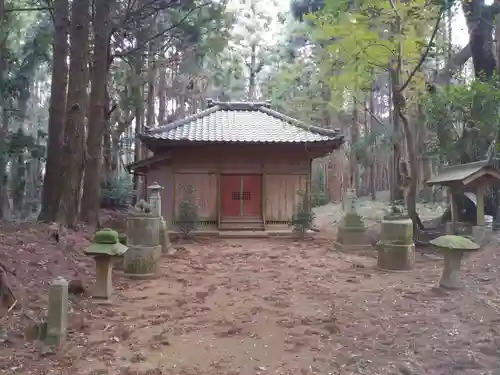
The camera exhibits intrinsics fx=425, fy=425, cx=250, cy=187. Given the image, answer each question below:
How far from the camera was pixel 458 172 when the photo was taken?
10.6 meters

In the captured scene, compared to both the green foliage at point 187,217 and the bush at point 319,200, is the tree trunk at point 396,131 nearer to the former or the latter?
the bush at point 319,200

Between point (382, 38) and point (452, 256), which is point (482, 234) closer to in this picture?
point (452, 256)

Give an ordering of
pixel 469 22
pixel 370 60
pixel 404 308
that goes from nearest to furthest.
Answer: pixel 404 308 → pixel 370 60 → pixel 469 22

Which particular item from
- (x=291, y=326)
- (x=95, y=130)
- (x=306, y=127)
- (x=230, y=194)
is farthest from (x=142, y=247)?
(x=306, y=127)

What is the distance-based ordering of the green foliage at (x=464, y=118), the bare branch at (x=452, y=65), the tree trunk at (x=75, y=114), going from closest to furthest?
1. the tree trunk at (x=75, y=114)
2. the green foliage at (x=464, y=118)
3. the bare branch at (x=452, y=65)

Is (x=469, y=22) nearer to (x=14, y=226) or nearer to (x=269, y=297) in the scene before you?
(x=269, y=297)

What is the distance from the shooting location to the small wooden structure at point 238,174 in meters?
14.1

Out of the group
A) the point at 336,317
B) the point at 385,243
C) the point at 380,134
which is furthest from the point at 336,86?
the point at 380,134

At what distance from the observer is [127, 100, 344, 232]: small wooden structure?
14.1 metres

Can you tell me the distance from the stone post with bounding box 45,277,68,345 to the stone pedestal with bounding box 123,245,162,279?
132 inches

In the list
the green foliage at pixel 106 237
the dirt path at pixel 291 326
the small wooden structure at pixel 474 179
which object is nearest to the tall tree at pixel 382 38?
the small wooden structure at pixel 474 179

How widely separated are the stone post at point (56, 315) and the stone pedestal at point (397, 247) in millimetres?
6235

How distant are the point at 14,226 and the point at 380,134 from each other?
16601 mm

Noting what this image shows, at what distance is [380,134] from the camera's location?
20516 millimetres
